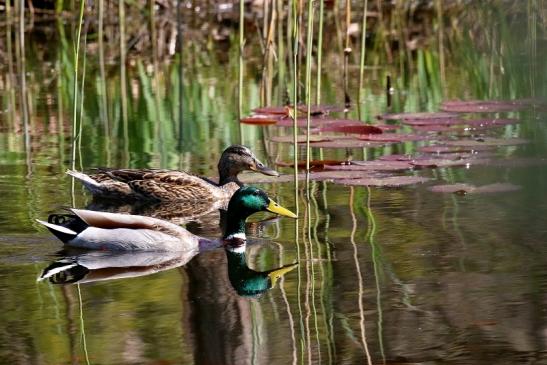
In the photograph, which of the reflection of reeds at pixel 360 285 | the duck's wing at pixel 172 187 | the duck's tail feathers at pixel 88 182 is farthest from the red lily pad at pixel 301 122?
the reflection of reeds at pixel 360 285

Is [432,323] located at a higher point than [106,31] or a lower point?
lower

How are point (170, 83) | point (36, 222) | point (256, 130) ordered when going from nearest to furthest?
1. point (36, 222)
2. point (256, 130)
3. point (170, 83)

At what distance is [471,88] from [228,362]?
9.31 meters

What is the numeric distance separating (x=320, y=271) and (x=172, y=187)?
10.0ft

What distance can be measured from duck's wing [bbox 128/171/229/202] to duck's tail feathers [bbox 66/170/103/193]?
0.30 meters

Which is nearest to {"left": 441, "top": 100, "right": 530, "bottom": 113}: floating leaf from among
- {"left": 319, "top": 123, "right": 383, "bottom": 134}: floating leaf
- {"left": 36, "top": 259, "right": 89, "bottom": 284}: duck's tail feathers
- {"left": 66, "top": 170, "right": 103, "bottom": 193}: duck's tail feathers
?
{"left": 319, "top": 123, "right": 383, "bottom": 134}: floating leaf

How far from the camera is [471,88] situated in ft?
46.3

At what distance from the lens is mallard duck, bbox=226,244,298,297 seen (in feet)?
21.4

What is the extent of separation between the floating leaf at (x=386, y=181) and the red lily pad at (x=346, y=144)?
48.6 inches

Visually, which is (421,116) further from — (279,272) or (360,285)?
(360,285)

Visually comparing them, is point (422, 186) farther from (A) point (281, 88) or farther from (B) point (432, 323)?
(A) point (281, 88)

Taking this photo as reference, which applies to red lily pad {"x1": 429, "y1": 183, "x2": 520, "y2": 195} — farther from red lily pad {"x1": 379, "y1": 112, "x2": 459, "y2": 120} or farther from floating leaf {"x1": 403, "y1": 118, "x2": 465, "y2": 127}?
red lily pad {"x1": 379, "y1": 112, "x2": 459, "y2": 120}

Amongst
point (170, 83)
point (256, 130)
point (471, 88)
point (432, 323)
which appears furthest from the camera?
point (170, 83)

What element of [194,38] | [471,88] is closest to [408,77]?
[471,88]
